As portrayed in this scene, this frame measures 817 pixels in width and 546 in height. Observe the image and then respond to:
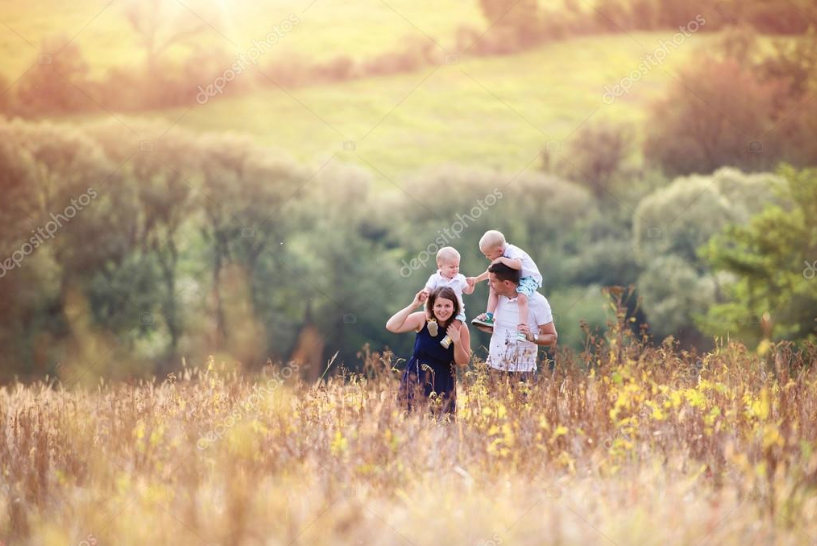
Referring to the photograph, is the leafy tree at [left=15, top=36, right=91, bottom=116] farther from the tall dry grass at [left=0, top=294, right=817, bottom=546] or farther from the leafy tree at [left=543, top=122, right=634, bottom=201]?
the tall dry grass at [left=0, top=294, right=817, bottom=546]

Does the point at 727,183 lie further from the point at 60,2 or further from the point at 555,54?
the point at 60,2

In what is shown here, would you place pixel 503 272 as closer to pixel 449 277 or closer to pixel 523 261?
pixel 523 261

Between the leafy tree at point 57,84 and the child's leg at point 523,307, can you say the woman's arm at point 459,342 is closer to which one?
the child's leg at point 523,307

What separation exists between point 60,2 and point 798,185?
40.3m

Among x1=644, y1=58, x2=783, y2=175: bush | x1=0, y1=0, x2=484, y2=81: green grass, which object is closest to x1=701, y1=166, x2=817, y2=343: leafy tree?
x1=644, y1=58, x2=783, y2=175: bush

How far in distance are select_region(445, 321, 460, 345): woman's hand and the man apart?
1.38 feet

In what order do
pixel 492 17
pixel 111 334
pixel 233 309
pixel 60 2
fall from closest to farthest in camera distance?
pixel 111 334 → pixel 233 309 → pixel 60 2 → pixel 492 17

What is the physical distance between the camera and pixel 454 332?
25.3ft

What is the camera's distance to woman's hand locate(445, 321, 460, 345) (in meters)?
7.71

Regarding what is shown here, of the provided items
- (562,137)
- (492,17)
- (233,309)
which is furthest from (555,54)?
(233,309)

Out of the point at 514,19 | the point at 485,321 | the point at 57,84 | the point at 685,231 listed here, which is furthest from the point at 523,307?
the point at 514,19

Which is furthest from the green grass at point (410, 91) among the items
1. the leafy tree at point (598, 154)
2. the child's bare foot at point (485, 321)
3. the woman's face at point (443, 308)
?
the woman's face at point (443, 308)

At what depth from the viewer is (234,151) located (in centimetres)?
4766

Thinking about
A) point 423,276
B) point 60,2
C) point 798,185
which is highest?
point 60,2
